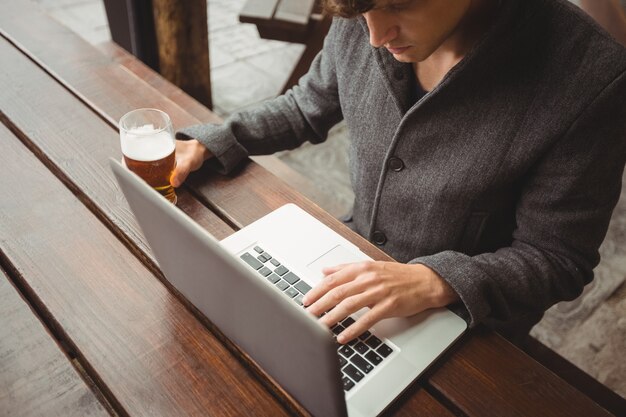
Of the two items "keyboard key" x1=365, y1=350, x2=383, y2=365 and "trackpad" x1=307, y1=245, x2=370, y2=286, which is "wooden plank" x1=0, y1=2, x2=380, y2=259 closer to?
"trackpad" x1=307, y1=245, x2=370, y2=286

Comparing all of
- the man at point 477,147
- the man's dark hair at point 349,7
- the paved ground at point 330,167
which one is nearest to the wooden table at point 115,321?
the man at point 477,147

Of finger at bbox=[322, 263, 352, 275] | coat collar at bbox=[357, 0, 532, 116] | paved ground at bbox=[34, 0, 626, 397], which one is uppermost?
coat collar at bbox=[357, 0, 532, 116]

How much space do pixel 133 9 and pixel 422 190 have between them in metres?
1.68

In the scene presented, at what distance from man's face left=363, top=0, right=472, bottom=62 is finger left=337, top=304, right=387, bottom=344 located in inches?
17.5

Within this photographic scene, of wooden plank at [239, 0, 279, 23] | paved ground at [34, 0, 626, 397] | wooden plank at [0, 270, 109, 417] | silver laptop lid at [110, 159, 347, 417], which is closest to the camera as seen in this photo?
silver laptop lid at [110, 159, 347, 417]

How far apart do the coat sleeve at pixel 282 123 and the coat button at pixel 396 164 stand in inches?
11.4

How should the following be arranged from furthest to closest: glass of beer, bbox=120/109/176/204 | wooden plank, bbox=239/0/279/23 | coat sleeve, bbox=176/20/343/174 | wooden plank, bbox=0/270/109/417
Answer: wooden plank, bbox=239/0/279/23 → coat sleeve, bbox=176/20/343/174 → glass of beer, bbox=120/109/176/204 → wooden plank, bbox=0/270/109/417

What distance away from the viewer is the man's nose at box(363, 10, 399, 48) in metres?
0.86

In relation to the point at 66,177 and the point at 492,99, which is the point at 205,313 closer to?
the point at 66,177

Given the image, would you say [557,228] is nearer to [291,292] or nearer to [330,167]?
[291,292]

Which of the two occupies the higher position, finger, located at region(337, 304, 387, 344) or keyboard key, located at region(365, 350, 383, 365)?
finger, located at region(337, 304, 387, 344)

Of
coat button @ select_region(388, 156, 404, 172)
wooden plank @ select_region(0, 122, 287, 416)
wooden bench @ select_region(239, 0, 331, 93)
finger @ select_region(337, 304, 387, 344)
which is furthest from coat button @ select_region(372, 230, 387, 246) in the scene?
wooden bench @ select_region(239, 0, 331, 93)

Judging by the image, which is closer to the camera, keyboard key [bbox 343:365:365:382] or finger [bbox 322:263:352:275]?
keyboard key [bbox 343:365:365:382]

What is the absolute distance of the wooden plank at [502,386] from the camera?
76 centimetres
